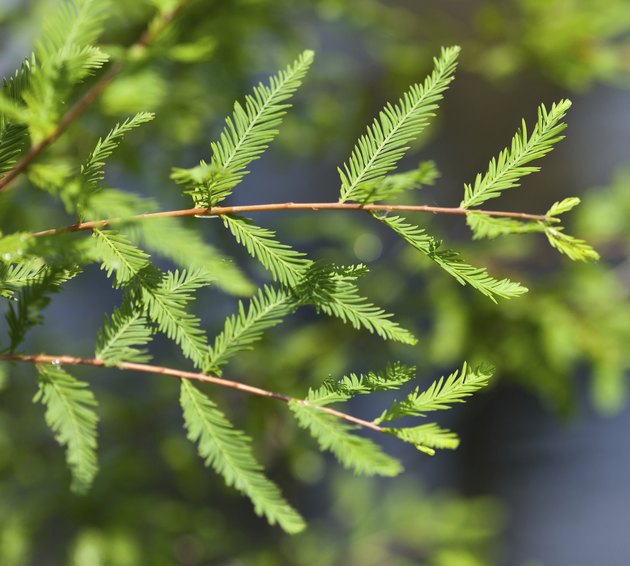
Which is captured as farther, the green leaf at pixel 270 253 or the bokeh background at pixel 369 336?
the bokeh background at pixel 369 336

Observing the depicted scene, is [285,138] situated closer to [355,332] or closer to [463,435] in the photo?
[355,332]

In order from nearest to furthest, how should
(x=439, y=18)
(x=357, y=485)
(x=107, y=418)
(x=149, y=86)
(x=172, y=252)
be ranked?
(x=172, y=252)
(x=149, y=86)
(x=107, y=418)
(x=357, y=485)
(x=439, y=18)

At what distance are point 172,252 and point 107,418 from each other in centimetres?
119

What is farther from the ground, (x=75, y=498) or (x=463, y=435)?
(x=75, y=498)

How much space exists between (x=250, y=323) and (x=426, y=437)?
0.58ft

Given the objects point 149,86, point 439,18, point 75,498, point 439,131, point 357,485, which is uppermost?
point 149,86

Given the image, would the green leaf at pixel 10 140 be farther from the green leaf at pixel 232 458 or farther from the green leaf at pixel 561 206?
the green leaf at pixel 561 206

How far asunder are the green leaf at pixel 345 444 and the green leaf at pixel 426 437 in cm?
2

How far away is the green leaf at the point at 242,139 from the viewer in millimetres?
497

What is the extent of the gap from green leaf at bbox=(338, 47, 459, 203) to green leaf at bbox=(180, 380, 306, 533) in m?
0.21

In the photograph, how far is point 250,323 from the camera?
569mm

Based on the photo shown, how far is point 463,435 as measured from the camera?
7.95 feet

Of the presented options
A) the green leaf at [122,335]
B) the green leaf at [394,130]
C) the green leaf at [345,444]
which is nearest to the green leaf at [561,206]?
the green leaf at [394,130]

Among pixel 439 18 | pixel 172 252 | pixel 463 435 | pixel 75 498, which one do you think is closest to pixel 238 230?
pixel 172 252
